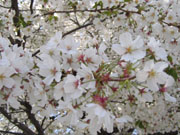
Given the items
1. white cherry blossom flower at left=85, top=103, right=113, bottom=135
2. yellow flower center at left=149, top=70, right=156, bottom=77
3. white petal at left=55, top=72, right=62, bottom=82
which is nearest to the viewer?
white cherry blossom flower at left=85, top=103, right=113, bottom=135

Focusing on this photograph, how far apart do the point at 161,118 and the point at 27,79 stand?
112 inches

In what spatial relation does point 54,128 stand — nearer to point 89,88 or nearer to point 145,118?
point 145,118

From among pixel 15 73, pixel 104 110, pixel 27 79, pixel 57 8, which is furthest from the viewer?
pixel 57 8

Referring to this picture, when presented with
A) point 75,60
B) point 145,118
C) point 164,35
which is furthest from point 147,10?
point 75,60

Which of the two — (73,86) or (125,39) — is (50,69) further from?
(125,39)

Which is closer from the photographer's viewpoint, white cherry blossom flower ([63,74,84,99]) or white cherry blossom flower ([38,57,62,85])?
white cherry blossom flower ([63,74,84,99])

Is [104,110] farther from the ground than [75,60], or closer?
closer

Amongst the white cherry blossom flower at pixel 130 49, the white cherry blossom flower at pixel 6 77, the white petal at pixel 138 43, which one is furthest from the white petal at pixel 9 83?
the white petal at pixel 138 43

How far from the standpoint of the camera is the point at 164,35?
2621 mm

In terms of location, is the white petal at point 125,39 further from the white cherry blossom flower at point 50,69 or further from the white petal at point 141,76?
the white cherry blossom flower at point 50,69

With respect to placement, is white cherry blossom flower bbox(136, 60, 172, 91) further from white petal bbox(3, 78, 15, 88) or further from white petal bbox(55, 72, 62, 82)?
white petal bbox(3, 78, 15, 88)

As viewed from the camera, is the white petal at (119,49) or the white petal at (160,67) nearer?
the white petal at (160,67)

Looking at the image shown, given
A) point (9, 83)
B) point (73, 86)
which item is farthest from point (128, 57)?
point (9, 83)

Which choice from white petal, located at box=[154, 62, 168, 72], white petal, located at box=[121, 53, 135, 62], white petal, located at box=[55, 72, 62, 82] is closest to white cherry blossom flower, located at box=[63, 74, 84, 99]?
white petal, located at box=[55, 72, 62, 82]
